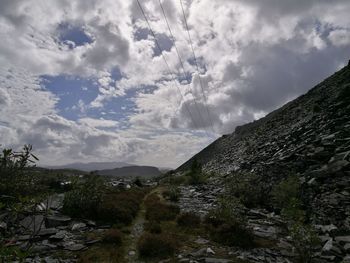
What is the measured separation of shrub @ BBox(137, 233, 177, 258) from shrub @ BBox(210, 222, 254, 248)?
7.56ft

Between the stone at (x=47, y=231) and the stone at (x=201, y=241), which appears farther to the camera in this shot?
the stone at (x=201, y=241)

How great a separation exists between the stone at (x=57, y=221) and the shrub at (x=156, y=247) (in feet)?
15.9

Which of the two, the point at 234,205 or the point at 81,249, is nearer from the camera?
the point at 81,249

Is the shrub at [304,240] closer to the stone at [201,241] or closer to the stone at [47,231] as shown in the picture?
the stone at [201,241]

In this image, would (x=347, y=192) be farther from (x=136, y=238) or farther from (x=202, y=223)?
(x=136, y=238)

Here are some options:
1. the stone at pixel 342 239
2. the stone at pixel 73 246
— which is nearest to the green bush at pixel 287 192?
the stone at pixel 342 239

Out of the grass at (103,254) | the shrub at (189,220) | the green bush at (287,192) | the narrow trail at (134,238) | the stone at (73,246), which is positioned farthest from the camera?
the green bush at (287,192)

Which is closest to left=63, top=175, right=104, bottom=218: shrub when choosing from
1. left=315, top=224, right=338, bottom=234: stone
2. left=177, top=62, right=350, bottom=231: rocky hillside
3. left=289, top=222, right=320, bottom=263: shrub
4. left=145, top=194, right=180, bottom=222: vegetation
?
left=145, top=194, right=180, bottom=222: vegetation

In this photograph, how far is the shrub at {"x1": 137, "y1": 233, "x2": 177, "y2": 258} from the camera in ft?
39.4

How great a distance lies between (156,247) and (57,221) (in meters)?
5.93

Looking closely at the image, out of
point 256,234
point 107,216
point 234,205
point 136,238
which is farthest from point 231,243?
point 107,216

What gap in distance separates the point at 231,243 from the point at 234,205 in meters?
3.05

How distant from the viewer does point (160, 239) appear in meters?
→ 12.9

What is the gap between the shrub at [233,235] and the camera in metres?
13.0
